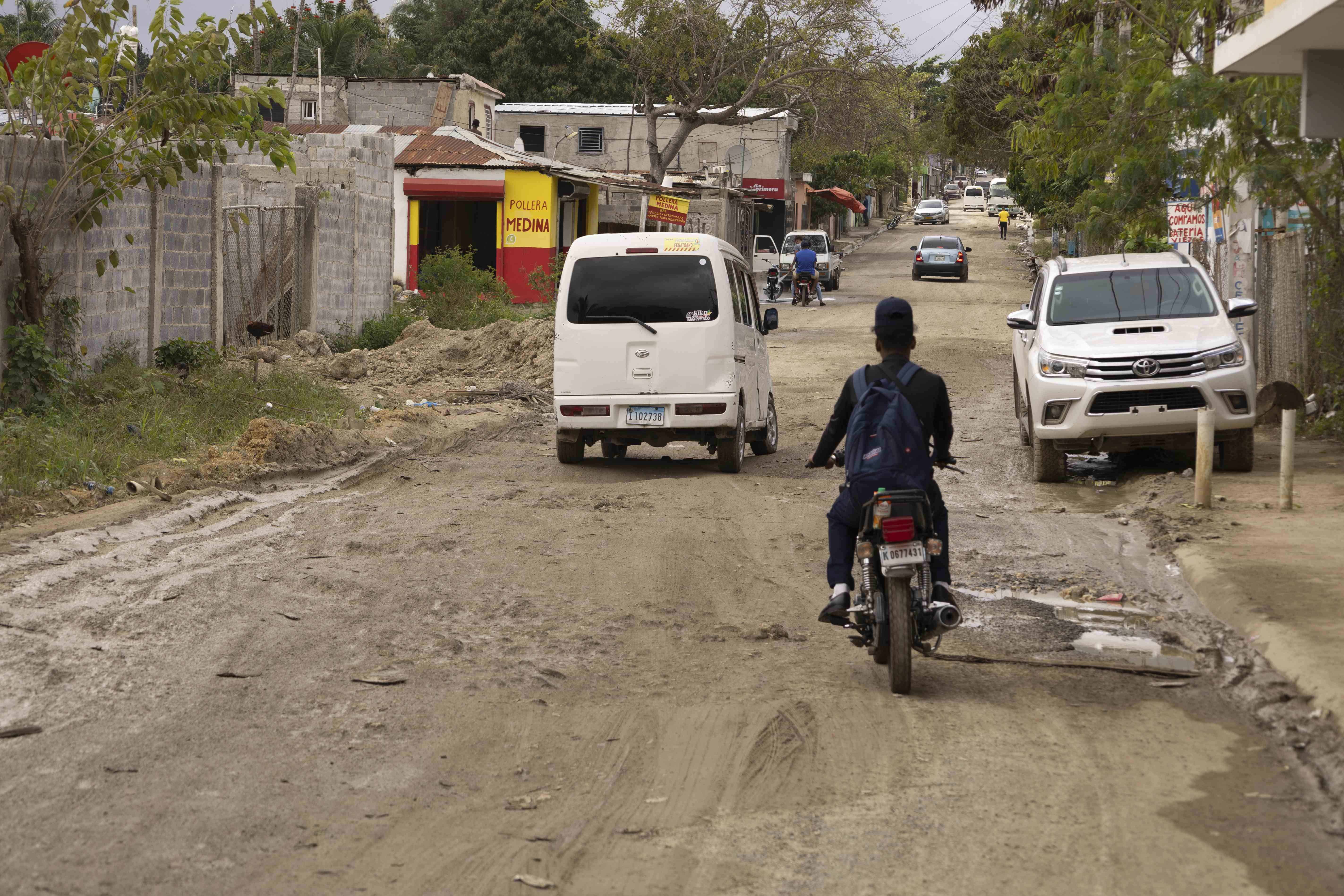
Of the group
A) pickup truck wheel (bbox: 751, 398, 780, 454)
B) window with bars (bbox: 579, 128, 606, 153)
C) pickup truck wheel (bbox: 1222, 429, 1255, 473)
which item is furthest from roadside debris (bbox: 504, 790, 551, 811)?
window with bars (bbox: 579, 128, 606, 153)

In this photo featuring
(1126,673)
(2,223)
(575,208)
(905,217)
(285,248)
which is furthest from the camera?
(905,217)

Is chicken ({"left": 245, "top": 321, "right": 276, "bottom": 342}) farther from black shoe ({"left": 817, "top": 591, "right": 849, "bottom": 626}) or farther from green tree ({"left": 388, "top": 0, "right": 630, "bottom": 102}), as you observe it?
green tree ({"left": 388, "top": 0, "right": 630, "bottom": 102})

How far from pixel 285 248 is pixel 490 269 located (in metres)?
10.5

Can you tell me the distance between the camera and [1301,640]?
696cm

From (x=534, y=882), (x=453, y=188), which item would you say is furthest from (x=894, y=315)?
(x=453, y=188)

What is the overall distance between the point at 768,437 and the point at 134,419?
6163 mm

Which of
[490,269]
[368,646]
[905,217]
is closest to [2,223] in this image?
[368,646]

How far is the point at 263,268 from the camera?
1970 centimetres

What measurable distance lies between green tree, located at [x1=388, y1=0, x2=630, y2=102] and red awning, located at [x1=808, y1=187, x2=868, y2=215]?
11.4 m

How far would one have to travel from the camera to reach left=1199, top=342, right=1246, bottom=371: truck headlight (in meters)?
12.3

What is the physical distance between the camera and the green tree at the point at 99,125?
12.8 metres

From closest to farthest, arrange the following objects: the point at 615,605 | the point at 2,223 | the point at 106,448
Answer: the point at 615,605
the point at 106,448
the point at 2,223

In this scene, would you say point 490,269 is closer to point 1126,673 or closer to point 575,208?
point 575,208

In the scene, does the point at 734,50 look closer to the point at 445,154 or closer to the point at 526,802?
the point at 445,154
